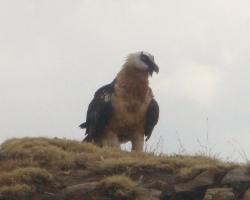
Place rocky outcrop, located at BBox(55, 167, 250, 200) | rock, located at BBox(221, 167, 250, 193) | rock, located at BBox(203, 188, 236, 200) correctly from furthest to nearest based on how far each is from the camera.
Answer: rock, located at BBox(221, 167, 250, 193), rocky outcrop, located at BBox(55, 167, 250, 200), rock, located at BBox(203, 188, 236, 200)

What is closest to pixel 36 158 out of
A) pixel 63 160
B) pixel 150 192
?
pixel 63 160

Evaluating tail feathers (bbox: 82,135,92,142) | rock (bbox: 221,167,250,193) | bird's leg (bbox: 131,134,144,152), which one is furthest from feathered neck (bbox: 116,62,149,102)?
rock (bbox: 221,167,250,193)

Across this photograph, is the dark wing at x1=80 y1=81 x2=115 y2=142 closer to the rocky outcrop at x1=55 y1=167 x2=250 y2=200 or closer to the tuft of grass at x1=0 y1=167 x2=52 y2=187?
the tuft of grass at x1=0 y1=167 x2=52 y2=187

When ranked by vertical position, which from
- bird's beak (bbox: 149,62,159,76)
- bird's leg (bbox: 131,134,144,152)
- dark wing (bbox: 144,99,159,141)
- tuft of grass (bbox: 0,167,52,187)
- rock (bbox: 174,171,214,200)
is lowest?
rock (bbox: 174,171,214,200)

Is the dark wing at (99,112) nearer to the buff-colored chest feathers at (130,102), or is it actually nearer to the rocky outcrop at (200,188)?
the buff-colored chest feathers at (130,102)

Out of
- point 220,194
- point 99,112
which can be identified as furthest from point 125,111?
point 220,194

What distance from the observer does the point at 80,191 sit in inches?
401

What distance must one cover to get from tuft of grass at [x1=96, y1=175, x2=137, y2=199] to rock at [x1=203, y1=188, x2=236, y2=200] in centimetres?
97

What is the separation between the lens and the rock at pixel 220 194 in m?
9.55

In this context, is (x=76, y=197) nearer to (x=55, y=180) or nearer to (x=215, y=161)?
(x=55, y=180)

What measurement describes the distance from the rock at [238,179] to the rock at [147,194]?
0.86 meters

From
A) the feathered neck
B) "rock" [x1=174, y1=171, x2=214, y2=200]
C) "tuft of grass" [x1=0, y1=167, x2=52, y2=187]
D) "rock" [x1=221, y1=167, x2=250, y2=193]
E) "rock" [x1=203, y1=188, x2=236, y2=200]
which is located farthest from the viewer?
the feathered neck

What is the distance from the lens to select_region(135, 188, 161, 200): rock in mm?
9844

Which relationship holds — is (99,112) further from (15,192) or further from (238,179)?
(238,179)
